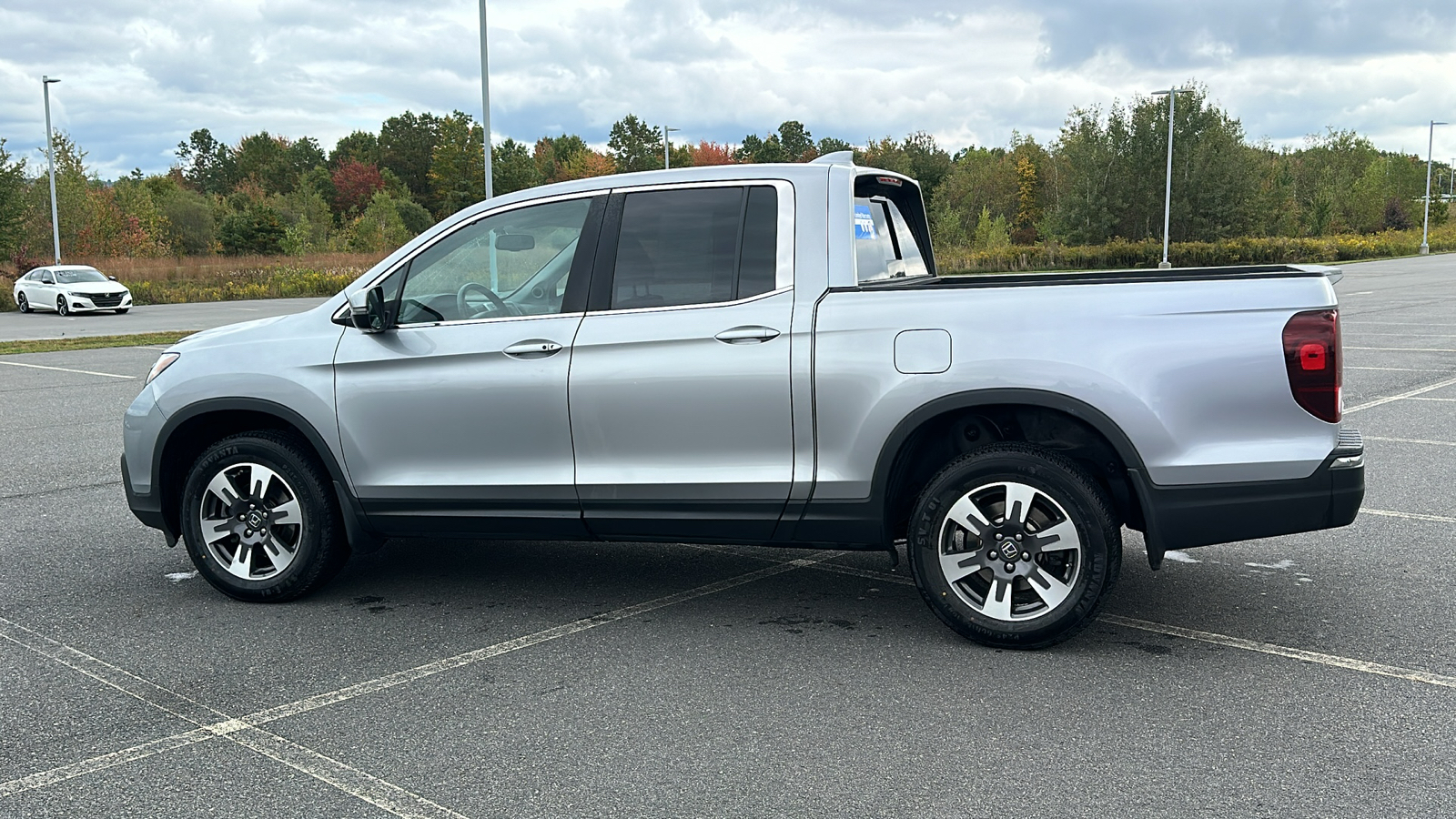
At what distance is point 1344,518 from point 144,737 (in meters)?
4.22

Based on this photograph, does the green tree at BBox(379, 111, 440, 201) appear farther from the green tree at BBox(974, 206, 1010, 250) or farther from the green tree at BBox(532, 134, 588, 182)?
the green tree at BBox(974, 206, 1010, 250)

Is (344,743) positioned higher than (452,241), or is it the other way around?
(452,241)

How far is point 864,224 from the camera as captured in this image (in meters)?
5.22

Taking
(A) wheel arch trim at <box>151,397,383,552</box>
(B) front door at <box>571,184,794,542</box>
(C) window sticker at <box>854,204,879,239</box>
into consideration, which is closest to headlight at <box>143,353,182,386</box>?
(A) wheel arch trim at <box>151,397,383,552</box>

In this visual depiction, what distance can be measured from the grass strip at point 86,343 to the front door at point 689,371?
61.5ft

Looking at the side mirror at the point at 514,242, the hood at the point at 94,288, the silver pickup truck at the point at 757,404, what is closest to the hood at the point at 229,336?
the silver pickup truck at the point at 757,404

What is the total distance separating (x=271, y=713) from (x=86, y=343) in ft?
68.5

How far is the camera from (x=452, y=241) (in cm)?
535

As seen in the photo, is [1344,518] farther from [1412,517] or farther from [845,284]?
[1412,517]

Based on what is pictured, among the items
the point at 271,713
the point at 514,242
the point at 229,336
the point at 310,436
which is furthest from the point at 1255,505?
the point at 229,336

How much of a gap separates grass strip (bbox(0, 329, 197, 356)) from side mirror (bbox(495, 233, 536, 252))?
18179mm

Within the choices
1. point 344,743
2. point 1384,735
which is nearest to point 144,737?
point 344,743

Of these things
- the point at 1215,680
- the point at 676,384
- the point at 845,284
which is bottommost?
the point at 1215,680

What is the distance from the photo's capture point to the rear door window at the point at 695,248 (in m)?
4.94
